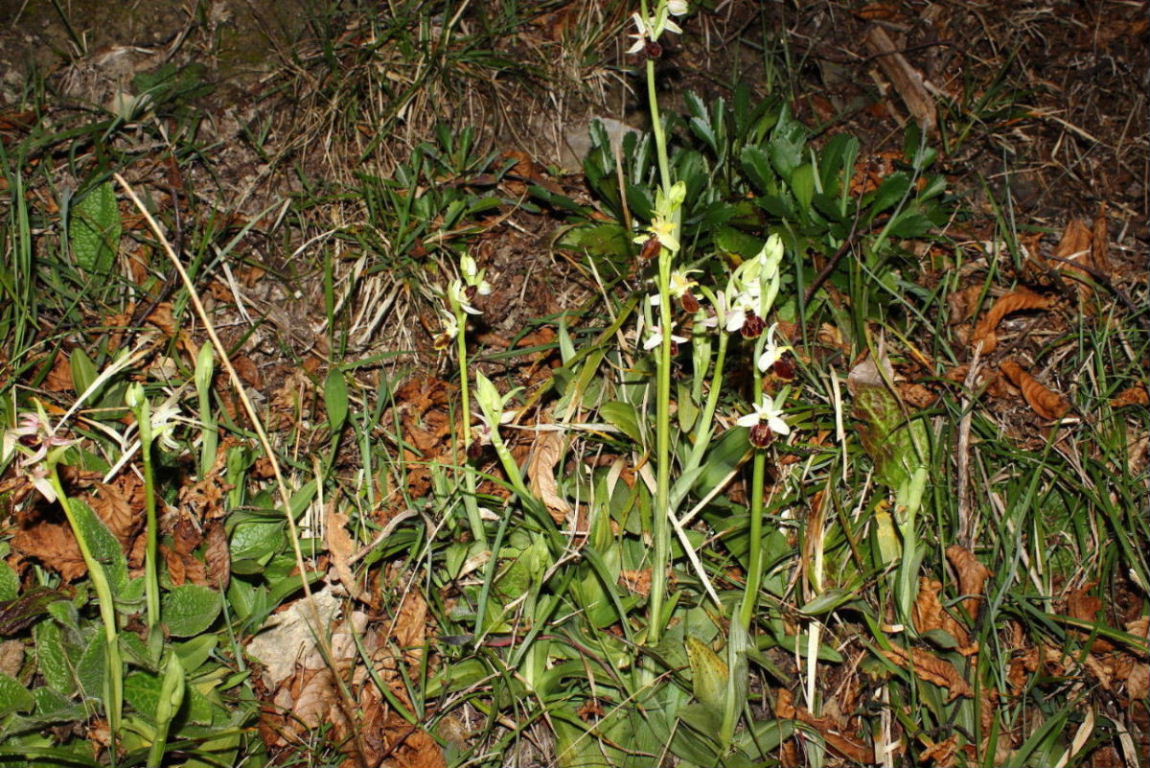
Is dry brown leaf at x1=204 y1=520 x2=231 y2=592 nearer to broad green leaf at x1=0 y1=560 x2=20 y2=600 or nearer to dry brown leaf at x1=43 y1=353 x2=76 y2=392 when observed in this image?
broad green leaf at x1=0 y1=560 x2=20 y2=600

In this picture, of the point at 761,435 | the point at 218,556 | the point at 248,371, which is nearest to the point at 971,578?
the point at 761,435

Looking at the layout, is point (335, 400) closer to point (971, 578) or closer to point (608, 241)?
point (608, 241)

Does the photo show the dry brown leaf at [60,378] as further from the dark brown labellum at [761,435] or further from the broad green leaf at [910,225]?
the broad green leaf at [910,225]

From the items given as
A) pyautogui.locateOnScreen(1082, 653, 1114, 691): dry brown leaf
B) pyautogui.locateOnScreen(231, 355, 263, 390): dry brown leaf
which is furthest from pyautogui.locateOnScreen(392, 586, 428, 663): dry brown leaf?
pyautogui.locateOnScreen(1082, 653, 1114, 691): dry brown leaf

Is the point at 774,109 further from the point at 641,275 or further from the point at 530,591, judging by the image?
the point at 530,591

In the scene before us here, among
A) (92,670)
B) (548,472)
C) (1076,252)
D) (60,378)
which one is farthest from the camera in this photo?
(1076,252)

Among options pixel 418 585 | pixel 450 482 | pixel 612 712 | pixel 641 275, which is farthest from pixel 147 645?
pixel 641 275

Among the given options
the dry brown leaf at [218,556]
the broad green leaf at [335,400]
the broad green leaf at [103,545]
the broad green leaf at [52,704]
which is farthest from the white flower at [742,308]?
the broad green leaf at [52,704]
